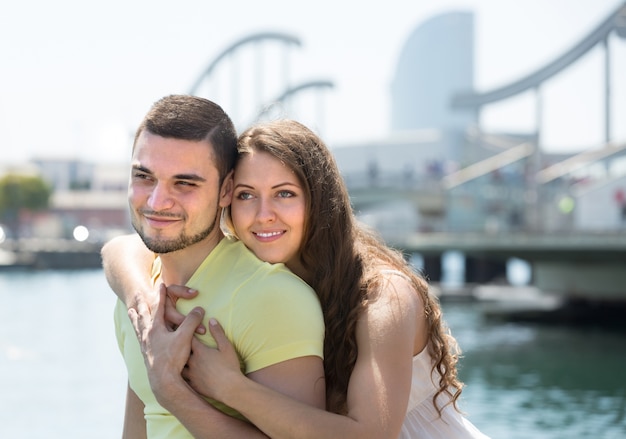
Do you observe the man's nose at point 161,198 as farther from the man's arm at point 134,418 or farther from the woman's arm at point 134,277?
the man's arm at point 134,418

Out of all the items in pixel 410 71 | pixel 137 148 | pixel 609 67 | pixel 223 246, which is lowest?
pixel 223 246

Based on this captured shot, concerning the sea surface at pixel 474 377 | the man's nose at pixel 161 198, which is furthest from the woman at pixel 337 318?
the sea surface at pixel 474 377

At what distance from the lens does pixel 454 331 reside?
24.5m

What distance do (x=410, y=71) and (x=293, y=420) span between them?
562 feet

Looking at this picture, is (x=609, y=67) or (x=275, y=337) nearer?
(x=275, y=337)

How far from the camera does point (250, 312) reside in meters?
2.29

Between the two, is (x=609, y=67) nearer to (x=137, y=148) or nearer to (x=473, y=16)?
(x=137, y=148)

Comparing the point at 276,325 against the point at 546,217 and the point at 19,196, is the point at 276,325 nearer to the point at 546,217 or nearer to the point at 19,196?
the point at 546,217

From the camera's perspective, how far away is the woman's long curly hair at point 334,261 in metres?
2.43

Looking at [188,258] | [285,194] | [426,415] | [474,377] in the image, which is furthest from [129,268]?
[474,377]

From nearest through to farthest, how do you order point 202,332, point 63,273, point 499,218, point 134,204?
point 202,332 → point 134,204 → point 499,218 → point 63,273

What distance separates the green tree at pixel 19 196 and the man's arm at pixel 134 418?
67.0m

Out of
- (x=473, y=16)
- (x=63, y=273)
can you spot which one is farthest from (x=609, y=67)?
(x=473, y=16)

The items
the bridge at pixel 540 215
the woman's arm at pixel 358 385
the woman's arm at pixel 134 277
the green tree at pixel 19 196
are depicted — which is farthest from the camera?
the green tree at pixel 19 196
